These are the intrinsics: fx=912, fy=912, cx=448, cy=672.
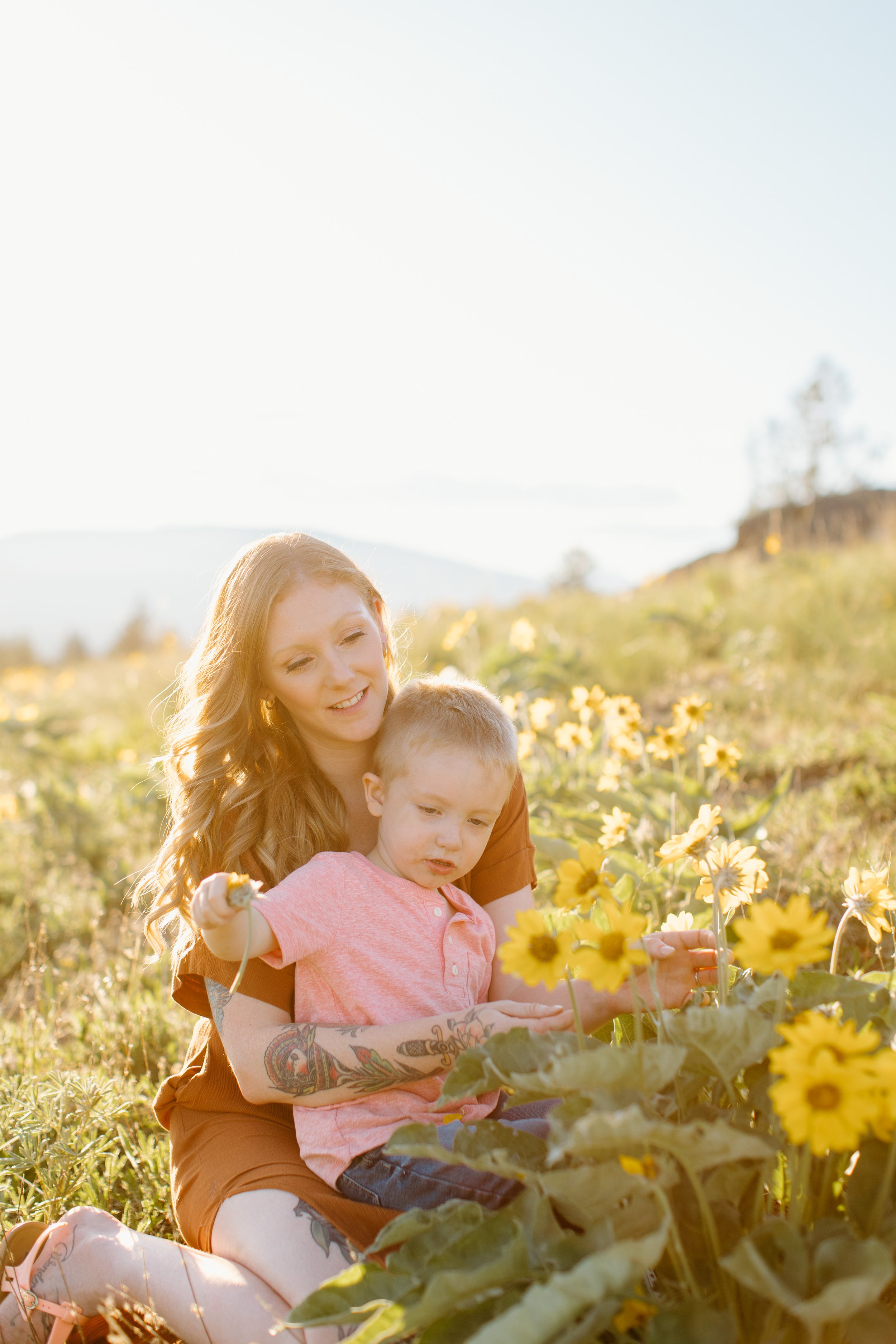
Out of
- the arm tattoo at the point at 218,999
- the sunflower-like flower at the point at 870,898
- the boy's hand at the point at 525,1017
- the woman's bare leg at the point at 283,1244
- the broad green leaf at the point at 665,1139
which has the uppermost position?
the sunflower-like flower at the point at 870,898

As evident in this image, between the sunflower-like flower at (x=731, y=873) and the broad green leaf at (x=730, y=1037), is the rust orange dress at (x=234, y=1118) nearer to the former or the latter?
the sunflower-like flower at (x=731, y=873)

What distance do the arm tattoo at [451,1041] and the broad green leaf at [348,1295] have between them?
454 millimetres

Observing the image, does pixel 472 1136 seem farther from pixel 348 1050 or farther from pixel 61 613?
pixel 61 613

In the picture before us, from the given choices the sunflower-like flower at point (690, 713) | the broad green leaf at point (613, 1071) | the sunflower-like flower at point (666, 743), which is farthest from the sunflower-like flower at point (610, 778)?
the broad green leaf at point (613, 1071)

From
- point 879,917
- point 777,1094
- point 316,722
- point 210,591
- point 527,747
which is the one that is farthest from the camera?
point 527,747

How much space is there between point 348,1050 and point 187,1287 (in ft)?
1.68

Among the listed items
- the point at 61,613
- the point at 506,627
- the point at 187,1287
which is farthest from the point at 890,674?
the point at 61,613

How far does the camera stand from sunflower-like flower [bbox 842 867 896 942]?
4.75ft

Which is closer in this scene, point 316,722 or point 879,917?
point 879,917

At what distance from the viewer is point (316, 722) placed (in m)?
2.13

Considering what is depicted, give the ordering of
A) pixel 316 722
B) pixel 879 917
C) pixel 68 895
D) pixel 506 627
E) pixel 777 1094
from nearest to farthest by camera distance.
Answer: pixel 777 1094 < pixel 879 917 < pixel 316 722 < pixel 68 895 < pixel 506 627

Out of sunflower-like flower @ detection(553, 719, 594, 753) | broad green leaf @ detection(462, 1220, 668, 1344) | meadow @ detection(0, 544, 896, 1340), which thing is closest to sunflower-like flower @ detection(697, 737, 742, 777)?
meadow @ detection(0, 544, 896, 1340)

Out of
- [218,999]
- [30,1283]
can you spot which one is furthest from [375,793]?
[30,1283]

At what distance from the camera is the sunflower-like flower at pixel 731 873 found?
1.49 metres
